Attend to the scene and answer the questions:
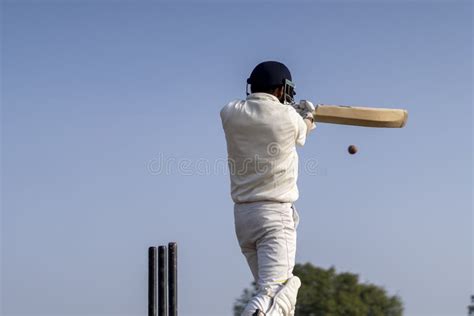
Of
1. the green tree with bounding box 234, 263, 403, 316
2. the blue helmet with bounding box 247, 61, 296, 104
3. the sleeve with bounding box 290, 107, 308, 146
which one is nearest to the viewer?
the sleeve with bounding box 290, 107, 308, 146

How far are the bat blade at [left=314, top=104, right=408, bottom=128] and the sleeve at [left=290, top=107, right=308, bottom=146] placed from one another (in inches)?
23.6

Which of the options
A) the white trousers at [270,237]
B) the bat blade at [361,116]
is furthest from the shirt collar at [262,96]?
the white trousers at [270,237]

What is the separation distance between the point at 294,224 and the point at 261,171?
492mm

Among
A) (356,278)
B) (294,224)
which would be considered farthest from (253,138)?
(356,278)

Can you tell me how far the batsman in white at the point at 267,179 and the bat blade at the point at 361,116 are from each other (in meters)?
0.66

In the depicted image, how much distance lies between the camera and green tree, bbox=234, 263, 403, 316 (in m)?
43.8

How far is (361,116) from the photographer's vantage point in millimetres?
7930

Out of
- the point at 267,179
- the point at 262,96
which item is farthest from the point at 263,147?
the point at 262,96

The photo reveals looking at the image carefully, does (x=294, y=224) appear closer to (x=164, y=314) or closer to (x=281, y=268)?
(x=281, y=268)

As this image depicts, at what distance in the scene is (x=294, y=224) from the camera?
7160mm

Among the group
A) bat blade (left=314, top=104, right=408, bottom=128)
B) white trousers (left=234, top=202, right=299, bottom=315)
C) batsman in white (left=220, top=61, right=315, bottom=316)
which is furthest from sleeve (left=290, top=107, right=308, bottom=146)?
bat blade (left=314, top=104, right=408, bottom=128)

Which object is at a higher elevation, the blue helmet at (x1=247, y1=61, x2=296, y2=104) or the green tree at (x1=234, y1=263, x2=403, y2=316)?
the green tree at (x1=234, y1=263, x2=403, y2=316)

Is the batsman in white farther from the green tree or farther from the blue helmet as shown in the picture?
the green tree

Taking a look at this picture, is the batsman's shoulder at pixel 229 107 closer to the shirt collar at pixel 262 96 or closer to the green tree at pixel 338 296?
the shirt collar at pixel 262 96
